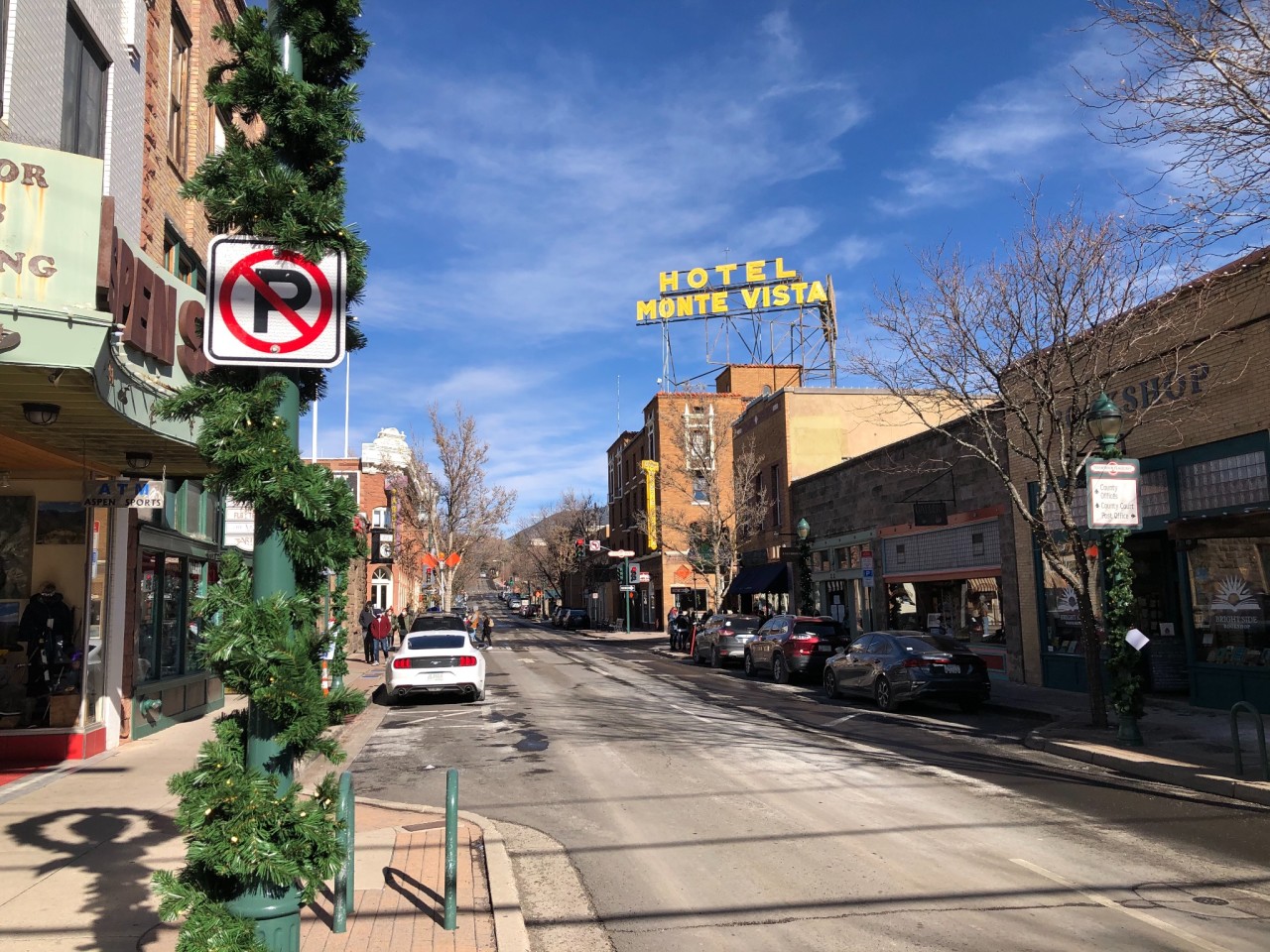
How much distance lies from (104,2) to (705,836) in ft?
39.0

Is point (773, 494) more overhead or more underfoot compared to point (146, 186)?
more underfoot

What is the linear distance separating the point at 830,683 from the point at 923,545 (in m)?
7.48

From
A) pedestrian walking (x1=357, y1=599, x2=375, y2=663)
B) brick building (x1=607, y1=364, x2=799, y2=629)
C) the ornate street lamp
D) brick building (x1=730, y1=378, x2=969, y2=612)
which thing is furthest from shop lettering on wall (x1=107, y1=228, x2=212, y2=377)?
brick building (x1=607, y1=364, x2=799, y2=629)

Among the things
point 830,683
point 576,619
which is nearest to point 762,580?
point 830,683

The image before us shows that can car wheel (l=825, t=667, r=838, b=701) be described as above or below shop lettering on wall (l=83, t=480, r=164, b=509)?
below

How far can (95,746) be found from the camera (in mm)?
11859

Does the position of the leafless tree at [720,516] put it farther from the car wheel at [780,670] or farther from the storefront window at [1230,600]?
the storefront window at [1230,600]

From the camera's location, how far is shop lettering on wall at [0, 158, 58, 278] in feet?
23.7

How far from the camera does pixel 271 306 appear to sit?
4.00 meters

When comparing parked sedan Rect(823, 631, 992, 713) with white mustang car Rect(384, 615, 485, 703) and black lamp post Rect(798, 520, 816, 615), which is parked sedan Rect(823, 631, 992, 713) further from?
black lamp post Rect(798, 520, 816, 615)

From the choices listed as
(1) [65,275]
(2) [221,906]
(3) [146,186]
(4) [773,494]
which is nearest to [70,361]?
(1) [65,275]

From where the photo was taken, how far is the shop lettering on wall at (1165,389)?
1528cm

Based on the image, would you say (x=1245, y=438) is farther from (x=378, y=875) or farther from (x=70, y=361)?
(x=70, y=361)

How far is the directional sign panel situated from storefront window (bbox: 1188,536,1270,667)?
14728 mm
